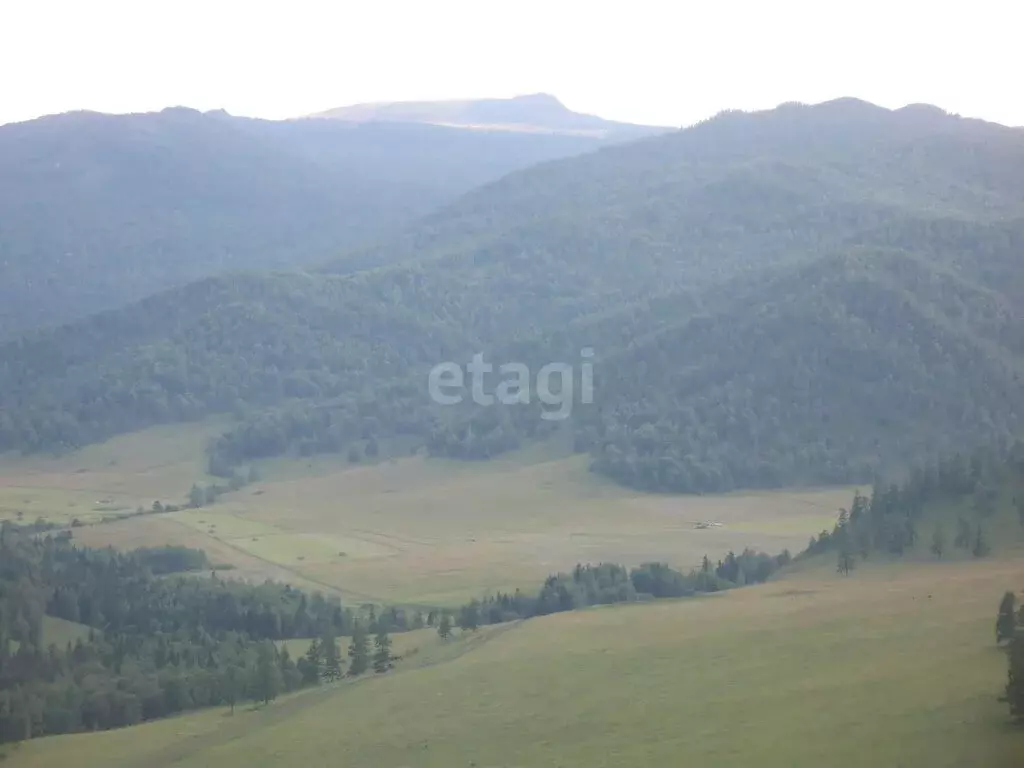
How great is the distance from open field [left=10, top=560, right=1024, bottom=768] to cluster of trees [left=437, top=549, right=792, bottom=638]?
10980mm

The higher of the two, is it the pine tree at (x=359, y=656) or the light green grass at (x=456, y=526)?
the pine tree at (x=359, y=656)

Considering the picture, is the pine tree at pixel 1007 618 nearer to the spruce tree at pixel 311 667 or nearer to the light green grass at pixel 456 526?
the spruce tree at pixel 311 667

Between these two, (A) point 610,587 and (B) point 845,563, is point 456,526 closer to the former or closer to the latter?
(A) point 610,587

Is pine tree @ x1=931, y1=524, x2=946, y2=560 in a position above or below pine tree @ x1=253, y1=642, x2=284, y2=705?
above

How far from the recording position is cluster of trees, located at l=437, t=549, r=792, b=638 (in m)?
89.3

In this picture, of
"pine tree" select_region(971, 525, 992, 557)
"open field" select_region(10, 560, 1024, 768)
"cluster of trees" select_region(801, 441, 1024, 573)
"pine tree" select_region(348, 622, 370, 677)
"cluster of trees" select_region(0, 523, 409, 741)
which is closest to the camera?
"open field" select_region(10, 560, 1024, 768)

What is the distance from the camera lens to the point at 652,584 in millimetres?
92562

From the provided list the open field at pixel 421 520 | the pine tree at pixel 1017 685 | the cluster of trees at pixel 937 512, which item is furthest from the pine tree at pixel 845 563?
the pine tree at pixel 1017 685

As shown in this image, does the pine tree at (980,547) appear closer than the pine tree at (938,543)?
Yes

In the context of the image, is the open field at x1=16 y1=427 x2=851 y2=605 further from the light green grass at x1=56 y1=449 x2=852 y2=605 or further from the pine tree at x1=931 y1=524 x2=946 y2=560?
the pine tree at x1=931 y1=524 x2=946 y2=560

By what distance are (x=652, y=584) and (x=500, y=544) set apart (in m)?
34.0

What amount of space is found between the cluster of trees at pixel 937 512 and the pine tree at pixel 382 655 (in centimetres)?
3033

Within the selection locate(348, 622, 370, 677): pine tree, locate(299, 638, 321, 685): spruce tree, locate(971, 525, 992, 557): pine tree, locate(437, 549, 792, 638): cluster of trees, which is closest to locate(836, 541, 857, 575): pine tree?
locate(437, 549, 792, 638): cluster of trees

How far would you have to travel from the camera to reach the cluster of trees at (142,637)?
7475 cm
